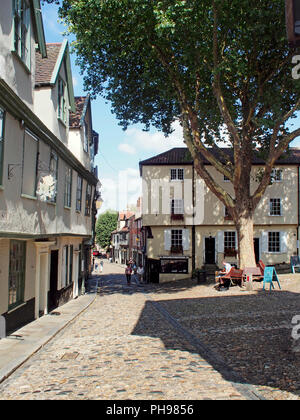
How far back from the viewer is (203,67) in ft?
68.4

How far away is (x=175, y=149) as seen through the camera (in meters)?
38.9

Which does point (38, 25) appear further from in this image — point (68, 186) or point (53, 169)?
point (68, 186)

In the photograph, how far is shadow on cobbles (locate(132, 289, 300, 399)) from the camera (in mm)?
6957

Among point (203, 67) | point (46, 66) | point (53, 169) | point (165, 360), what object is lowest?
point (165, 360)

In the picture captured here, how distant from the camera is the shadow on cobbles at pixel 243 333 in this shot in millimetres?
6957

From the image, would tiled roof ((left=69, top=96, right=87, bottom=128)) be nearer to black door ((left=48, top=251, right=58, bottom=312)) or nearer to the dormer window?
black door ((left=48, top=251, right=58, bottom=312))

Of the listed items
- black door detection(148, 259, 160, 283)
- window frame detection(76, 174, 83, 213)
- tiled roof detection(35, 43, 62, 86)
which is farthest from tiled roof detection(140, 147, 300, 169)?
tiled roof detection(35, 43, 62, 86)

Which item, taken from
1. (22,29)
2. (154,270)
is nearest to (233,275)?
(22,29)

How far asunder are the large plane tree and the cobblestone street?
898 cm

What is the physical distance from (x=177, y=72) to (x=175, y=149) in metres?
18.1

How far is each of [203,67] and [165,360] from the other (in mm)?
16484

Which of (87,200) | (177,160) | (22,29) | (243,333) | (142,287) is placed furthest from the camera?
(177,160)

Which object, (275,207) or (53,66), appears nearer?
(53,66)
